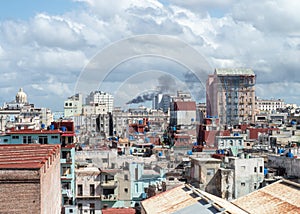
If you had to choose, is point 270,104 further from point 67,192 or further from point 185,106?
point 67,192

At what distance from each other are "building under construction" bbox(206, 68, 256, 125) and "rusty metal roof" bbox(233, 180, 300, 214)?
5696 cm

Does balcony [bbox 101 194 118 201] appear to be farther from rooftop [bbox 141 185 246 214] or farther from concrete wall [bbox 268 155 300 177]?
concrete wall [bbox 268 155 300 177]

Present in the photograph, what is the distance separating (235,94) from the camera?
84.1 meters

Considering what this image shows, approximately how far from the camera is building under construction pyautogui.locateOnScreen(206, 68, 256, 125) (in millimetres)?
79875

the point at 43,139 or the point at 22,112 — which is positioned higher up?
the point at 22,112

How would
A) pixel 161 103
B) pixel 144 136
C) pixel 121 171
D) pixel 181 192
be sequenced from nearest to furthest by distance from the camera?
pixel 181 192
pixel 121 171
pixel 144 136
pixel 161 103

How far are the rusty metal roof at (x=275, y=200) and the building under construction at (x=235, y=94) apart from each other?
2243 inches

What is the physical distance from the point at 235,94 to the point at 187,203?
6637 centimetres

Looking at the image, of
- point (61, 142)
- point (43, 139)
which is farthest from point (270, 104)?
point (43, 139)

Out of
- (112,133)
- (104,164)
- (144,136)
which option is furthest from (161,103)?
(104,164)

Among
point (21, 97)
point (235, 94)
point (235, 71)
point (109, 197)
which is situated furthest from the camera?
point (21, 97)

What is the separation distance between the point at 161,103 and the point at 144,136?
12195 mm

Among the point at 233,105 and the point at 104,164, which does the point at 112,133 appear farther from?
the point at 104,164

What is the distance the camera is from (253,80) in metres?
86.4
